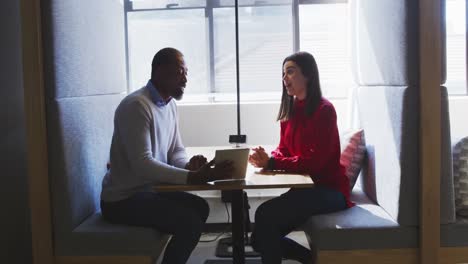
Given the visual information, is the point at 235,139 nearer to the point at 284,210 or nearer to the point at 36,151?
the point at 284,210

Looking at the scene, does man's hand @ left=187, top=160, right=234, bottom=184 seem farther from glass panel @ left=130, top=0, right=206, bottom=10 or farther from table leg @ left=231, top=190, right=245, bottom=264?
glass panel @ left=130, top=0, right=206, bottom=10

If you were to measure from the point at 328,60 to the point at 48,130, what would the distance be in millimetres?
2119

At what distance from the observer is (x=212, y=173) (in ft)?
6.79

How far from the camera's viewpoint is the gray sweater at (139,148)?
2.18 meters

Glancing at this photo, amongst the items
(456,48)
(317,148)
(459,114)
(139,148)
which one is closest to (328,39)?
(456,48)

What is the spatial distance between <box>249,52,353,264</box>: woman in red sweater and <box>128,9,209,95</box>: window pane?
1358 mm

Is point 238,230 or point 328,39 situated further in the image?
point 328,39

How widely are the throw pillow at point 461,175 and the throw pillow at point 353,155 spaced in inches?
21.8

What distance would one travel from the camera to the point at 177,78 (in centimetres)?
244

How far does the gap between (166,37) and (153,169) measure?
6.02 ft

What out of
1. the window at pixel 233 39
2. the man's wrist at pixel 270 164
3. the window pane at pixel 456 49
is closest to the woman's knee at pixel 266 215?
the man's wrist at pixel 270 164

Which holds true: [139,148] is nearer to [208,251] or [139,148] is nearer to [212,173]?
[212,173]

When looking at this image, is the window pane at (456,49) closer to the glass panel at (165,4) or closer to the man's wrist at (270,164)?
the glass panel at (165,4)

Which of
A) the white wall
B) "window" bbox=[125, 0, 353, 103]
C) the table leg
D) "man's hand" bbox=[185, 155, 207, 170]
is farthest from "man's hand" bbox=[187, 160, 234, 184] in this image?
the white wall
